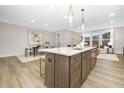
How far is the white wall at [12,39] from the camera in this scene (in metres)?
5.28

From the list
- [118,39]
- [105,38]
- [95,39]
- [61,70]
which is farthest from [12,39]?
[118,39]

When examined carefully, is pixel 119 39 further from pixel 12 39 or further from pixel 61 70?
pixel 12 39

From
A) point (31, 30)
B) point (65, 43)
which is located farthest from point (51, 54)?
point (65, 43)

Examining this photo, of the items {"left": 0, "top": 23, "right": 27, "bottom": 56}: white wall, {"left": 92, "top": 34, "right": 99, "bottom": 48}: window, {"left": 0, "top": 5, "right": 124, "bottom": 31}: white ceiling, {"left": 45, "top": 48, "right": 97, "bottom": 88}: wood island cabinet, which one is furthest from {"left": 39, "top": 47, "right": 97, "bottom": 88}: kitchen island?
{"left": 92, "top": 34, "right": 99, "bottom": 48}: window

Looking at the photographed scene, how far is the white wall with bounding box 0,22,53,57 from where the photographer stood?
208 inches

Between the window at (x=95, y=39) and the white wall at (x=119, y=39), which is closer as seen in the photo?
the white wall at (x=119, y=39)

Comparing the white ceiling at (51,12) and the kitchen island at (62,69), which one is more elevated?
the white ceiling at (51,12)

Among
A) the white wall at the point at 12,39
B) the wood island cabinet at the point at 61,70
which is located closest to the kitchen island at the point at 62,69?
the wood island cabinet at the point at 61,70

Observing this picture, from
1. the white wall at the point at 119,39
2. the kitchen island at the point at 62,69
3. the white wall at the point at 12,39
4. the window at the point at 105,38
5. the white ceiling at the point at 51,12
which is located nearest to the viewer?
the kitchen island at the point at 62,69

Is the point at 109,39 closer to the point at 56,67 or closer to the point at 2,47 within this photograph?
the point at 56,67

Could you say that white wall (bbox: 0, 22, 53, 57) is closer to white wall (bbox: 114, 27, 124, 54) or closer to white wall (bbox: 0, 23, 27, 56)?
white wall (bbox: 0, 23, 27, 56)

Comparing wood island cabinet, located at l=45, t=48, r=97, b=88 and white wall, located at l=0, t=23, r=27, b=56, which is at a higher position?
white wall, located at l=0, t=23, r=27, b=56

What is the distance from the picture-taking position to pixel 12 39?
5738 millimetres

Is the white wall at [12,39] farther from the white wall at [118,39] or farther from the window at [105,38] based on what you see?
the white wall at [118,39]
